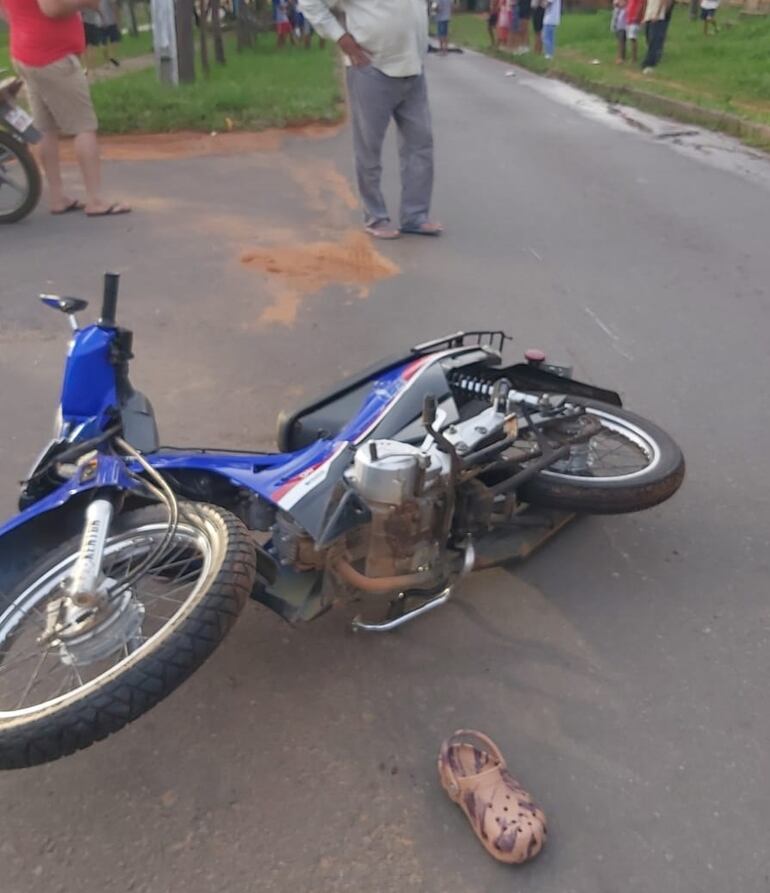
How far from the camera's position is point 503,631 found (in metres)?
2.91

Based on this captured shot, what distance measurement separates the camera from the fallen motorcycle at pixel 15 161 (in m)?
6.50

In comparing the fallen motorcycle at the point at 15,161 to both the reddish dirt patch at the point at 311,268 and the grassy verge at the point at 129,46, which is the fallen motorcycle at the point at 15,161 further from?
the grassy verge at the point at 129,46

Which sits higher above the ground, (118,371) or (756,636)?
(118,371)

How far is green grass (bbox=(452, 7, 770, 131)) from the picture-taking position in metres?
13.4

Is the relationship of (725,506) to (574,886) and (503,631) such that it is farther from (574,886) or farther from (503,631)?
(574,886)

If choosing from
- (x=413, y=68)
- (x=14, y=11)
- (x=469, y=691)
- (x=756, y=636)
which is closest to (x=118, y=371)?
(x=469, y=691)

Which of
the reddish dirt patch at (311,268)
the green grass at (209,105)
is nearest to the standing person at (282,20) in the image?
the green grass at (209,105)

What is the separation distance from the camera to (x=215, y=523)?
2402mm

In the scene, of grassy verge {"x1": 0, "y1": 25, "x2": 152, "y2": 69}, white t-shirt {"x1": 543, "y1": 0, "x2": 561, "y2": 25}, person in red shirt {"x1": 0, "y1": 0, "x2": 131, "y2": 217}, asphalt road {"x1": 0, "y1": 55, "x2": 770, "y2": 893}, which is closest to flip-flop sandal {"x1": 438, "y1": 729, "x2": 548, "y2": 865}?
asphalt road {"x1": 0, "y1": 55, "x2": 770, "y2": 893}

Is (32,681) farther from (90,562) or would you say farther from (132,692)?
(132,692)

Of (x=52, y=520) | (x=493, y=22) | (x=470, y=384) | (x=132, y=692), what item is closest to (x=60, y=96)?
(x=470, y=384)

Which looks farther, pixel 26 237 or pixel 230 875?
pixel 26 237

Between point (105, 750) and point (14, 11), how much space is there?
578cm

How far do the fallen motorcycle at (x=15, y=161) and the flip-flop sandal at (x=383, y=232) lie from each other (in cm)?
247
